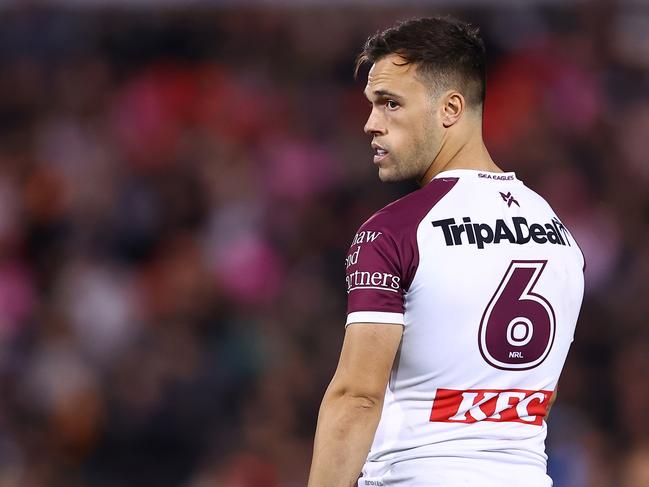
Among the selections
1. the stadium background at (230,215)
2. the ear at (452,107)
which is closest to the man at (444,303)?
the ear at (452,107)

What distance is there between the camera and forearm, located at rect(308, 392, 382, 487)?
3.29 metres

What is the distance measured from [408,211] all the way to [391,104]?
1.15ft

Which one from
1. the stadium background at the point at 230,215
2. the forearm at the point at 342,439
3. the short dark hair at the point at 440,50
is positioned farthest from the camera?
the stadium background at the point at 230,215

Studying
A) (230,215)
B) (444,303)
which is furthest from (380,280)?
(230,215)

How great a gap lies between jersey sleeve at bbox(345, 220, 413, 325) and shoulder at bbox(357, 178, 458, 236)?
0.06 feet

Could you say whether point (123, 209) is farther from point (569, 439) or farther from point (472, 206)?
point (472, 206)

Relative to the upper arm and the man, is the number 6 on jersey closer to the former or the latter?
the man

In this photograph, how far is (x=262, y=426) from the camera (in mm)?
7949

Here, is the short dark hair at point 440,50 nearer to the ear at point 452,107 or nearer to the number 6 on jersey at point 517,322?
the ear at point 452,107

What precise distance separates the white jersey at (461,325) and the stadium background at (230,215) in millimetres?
3841

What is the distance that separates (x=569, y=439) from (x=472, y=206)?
14.0ft

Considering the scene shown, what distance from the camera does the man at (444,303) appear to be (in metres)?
3.36

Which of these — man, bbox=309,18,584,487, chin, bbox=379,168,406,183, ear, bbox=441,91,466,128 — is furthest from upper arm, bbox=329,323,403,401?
ear, bbox=441,91,466,128

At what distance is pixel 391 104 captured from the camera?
3629mm
